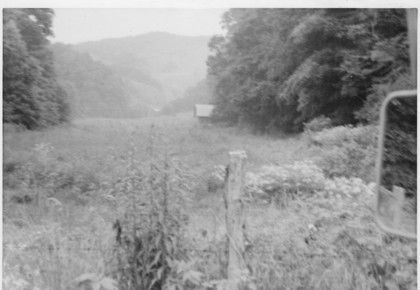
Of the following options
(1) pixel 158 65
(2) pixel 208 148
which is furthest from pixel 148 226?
(1) pixel 158 65

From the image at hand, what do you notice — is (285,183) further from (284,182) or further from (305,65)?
(305,65)

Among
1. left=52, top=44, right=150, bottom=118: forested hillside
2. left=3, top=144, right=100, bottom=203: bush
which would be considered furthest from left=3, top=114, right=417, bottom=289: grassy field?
left=52, top=44, right=150, bottom=118: forested hillside

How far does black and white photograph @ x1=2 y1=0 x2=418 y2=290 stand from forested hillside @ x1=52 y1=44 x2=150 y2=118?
63 millimetres

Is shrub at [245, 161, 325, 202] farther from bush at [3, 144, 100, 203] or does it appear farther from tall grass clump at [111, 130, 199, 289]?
tall grass clump at [111, 130, 199, 289]

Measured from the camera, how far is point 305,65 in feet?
49.4

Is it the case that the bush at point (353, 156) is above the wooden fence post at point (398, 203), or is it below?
below

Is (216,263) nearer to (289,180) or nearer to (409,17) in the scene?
(409,17)

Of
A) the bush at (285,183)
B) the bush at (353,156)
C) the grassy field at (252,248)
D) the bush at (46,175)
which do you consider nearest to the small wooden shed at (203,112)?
the bush at (353,156)

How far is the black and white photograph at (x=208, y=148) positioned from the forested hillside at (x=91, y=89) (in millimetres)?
63

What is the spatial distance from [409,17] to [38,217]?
17.4 ft

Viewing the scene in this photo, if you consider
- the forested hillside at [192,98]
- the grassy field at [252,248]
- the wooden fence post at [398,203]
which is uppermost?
the wooden fence post at [398,203]

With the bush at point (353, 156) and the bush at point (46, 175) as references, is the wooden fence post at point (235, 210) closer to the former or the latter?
the bush at point (353, 156)

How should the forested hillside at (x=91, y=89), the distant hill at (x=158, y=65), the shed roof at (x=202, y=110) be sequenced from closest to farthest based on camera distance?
the forested hillside at (x=91, y=89) → the distant hill at (x=158, y=65) → the shed roof at (x=202, y=110)

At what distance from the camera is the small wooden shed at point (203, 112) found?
1246cm
